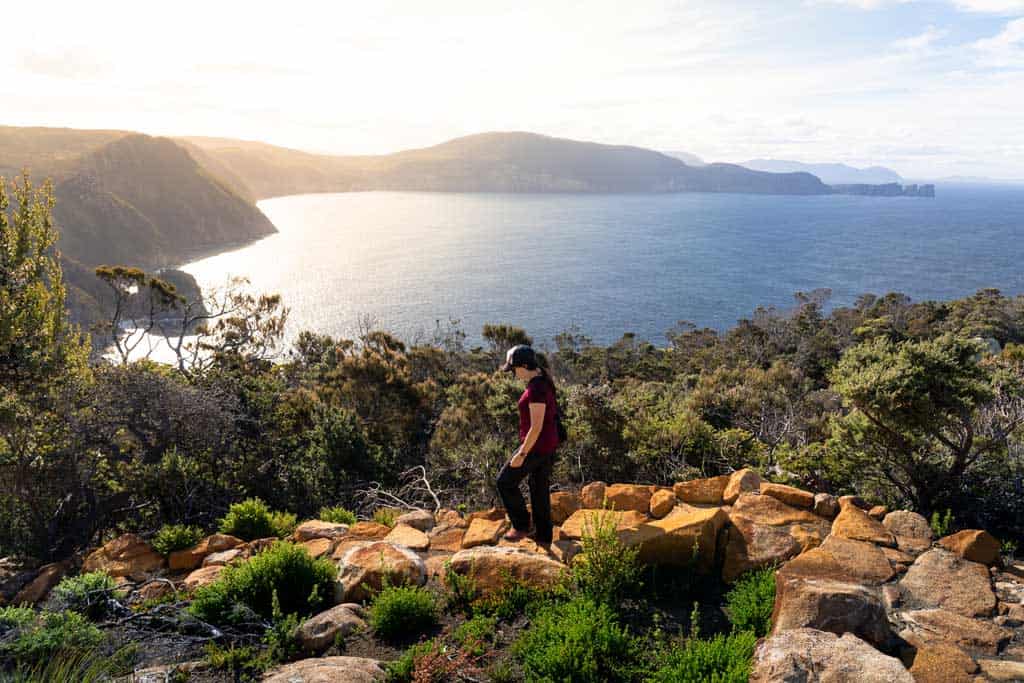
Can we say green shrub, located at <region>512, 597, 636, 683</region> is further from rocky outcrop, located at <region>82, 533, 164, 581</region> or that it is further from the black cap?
rocky outcrop, located at <region>82, 533, 164, 581</region>

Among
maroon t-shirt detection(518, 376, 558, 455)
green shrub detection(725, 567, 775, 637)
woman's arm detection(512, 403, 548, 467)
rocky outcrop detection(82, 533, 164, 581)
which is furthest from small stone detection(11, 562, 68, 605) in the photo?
green shrub detection(725, 567, 775, 637)

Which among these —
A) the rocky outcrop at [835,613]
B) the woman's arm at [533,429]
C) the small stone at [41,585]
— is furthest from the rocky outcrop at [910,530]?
the small stone at [41,585]

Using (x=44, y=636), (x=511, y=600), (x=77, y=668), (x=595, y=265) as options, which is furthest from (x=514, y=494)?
(x=595, y=265)

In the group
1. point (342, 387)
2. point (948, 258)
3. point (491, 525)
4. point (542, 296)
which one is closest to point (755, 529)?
point (491, 525)

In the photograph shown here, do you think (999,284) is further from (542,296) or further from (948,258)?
(542,296)

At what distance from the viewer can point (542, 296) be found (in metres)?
72.9

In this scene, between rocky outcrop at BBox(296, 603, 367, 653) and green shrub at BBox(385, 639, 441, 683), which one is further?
rocky outcrop at BBox(296, 603, 367, 653)

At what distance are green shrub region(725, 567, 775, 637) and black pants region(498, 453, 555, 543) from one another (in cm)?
170

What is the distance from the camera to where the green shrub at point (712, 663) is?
314 centimetres

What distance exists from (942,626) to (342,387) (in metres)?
15.3

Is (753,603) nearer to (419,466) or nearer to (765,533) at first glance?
(765,533)

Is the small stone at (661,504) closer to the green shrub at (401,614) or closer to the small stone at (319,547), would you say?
the green shrub at (401,614)

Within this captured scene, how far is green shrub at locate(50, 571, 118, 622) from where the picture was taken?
4656mm

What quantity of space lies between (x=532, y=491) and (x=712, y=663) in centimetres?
223
